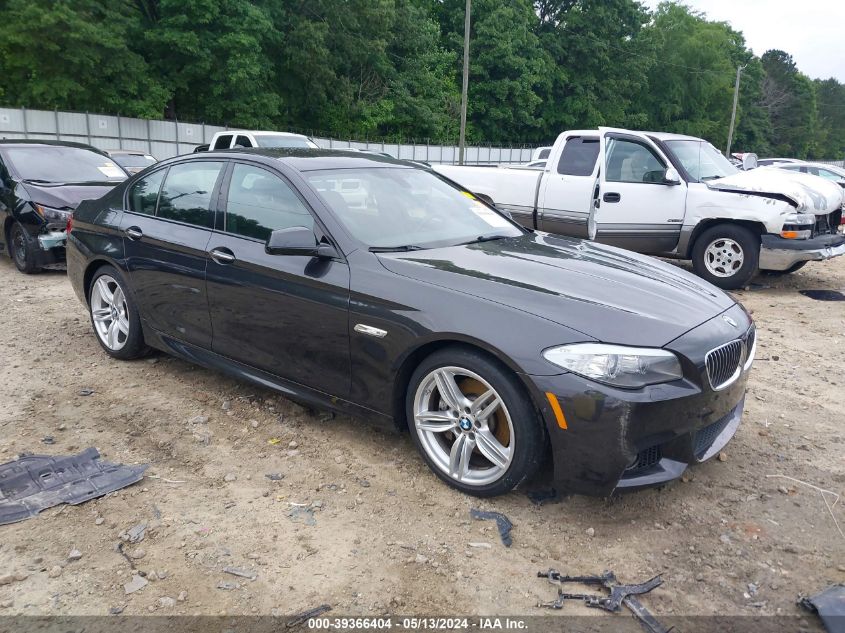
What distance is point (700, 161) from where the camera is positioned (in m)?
9.10

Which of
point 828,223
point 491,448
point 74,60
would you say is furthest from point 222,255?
point 74,60

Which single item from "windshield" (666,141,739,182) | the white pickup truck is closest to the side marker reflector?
the white pickup truck

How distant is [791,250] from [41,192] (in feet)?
29.8

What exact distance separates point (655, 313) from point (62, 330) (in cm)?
520

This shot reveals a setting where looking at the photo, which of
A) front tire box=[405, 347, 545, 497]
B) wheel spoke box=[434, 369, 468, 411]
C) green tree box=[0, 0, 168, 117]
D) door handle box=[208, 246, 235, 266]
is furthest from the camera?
green tree box=[0, 0, 168, 117]

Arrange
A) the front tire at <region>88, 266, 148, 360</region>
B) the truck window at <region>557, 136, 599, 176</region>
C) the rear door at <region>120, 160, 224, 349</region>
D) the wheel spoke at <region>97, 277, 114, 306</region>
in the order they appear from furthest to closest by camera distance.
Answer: the truck window at <region>557, 136, 599, 176</region>
the wheel spoke at <region>97, 277, 114, 306</region>
the front tire at <region>88, 266, 148, 360</region>
the rear door at <region>120, 160, 224, 349</region>

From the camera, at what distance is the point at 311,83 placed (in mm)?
39625

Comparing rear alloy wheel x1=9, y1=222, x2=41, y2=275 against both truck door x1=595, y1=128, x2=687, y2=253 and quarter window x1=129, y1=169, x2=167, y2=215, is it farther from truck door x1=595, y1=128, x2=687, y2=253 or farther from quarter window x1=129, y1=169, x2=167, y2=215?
truck door x1=595, y1=128, x2=687, y2=253

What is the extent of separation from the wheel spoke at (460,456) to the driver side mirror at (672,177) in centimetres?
649

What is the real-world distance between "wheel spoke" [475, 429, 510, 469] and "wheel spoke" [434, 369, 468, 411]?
0.53 feet

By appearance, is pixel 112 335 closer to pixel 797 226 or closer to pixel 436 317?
pixel 436 317

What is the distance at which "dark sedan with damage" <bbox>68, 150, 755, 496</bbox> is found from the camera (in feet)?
9.75

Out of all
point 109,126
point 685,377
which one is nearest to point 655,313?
point 685,377

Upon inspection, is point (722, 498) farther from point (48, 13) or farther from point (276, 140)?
point (48, 13)
